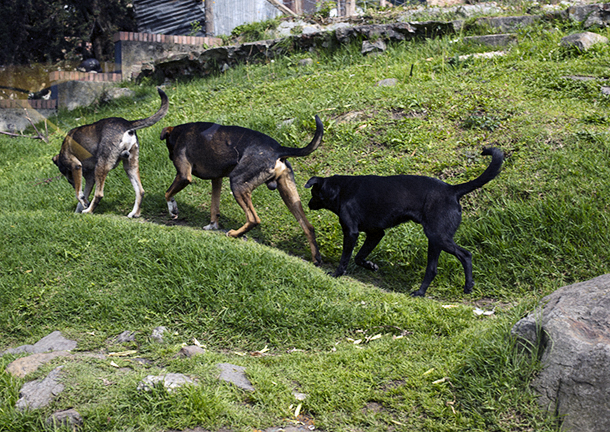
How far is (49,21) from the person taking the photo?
781 inches

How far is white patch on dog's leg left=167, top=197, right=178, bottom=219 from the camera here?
292 inches

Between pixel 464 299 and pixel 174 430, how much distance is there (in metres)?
3.46

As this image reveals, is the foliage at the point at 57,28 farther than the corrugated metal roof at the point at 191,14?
Yes

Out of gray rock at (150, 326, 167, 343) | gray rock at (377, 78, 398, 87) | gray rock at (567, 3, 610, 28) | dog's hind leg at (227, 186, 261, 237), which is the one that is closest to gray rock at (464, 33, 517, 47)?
gray rock at (567, 3, 610, 28)

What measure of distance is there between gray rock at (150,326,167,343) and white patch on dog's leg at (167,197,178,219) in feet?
9.85

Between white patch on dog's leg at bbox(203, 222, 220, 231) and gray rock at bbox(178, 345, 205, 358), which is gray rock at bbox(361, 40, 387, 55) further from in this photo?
gray rock at bbox(178, 345, 205, 358)

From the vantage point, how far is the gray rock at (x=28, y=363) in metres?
3.72


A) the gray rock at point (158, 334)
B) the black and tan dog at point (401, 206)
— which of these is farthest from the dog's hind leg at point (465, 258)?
the gray rock at point (158, 334)

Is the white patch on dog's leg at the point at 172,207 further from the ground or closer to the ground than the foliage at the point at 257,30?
closer to the ground

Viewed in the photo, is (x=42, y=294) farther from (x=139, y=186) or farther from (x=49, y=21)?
(x=49, y=21)

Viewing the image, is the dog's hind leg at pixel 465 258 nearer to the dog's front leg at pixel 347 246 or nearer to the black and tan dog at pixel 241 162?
the dog's front leg at pixel 347 246

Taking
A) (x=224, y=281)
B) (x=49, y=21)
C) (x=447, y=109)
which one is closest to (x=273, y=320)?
(x=224, y=281)

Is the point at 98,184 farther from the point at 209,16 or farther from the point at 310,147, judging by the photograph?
the point at 209,16

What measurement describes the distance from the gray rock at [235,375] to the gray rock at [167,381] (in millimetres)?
243
